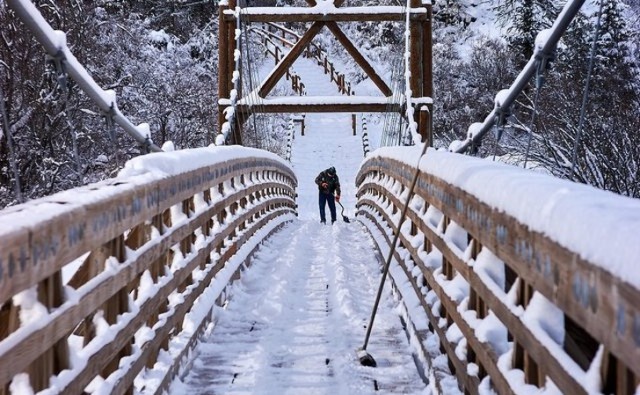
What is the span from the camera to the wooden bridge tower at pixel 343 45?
49.7 ft

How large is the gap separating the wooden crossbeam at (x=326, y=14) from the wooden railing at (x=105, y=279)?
1009 centimetres

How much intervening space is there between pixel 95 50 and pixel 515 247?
17240mm

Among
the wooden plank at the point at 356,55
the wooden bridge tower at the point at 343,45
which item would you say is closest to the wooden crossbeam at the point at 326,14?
the wooden bridge tower at the point at 343,45

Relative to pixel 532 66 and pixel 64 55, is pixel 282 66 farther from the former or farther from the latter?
pixel 64 55

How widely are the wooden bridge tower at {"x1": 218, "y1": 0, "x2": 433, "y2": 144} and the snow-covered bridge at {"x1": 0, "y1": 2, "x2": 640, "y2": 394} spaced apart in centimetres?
754

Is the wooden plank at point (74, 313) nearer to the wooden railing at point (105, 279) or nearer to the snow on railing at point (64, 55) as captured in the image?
the wooden railing at point (105, 279)

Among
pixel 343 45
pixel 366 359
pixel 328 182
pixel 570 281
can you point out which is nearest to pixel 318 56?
pixel 328 182

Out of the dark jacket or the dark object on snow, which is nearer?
the dark object on snow

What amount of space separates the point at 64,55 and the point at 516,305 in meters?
4.48

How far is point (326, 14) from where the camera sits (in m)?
15.5

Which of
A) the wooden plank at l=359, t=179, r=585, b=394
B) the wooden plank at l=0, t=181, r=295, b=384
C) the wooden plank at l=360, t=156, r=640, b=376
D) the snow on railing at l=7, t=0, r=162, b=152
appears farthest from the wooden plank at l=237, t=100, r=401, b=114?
the wooden plank at l=360, t=156, r=640, b=376

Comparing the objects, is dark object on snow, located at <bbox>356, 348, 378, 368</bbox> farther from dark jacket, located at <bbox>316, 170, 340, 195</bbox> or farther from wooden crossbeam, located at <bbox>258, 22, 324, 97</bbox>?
dark jacket, located at <bbox>316, 170, 340, 195</bbox>

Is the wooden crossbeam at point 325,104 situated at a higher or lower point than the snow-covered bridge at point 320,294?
higher

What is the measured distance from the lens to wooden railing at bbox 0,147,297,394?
217 cm
